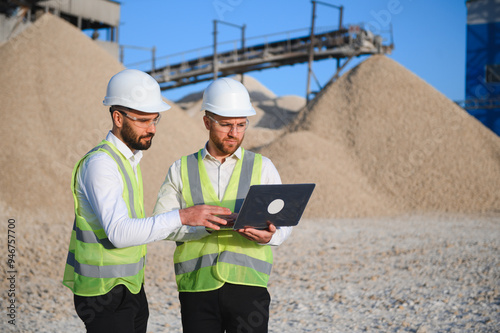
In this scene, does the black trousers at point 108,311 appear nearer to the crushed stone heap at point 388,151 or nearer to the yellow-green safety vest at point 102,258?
the yellow-green safety vest at point 102,258

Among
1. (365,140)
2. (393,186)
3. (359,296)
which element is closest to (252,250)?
(359,296)

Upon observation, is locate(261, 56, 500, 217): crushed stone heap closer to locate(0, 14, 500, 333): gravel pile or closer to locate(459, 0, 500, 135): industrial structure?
locate(0, 14, 500, 333): gravel pile

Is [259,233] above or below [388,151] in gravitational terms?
above

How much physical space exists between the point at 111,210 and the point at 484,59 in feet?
101

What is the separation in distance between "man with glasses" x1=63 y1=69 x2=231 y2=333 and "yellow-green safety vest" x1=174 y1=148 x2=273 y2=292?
27 cm

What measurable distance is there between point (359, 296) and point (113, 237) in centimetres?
505

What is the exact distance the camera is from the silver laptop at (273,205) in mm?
2218

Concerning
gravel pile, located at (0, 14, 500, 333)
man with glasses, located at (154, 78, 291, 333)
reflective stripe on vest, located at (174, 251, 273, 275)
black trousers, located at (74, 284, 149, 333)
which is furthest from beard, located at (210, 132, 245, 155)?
gravel pile, located at (0, 14, 500, 333)

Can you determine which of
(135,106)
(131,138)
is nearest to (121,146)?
(131,138)

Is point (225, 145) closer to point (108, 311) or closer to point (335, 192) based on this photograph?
point (108, 311)

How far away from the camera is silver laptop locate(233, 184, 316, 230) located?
2218 mm

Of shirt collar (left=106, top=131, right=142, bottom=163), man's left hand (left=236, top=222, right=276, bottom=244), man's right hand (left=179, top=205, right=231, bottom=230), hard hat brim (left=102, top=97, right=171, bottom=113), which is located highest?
hard hat brim (left=102, top=97, right=171, bottom=113)

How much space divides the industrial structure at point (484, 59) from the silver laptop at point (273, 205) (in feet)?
89.6

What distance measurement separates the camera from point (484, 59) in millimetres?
27938
